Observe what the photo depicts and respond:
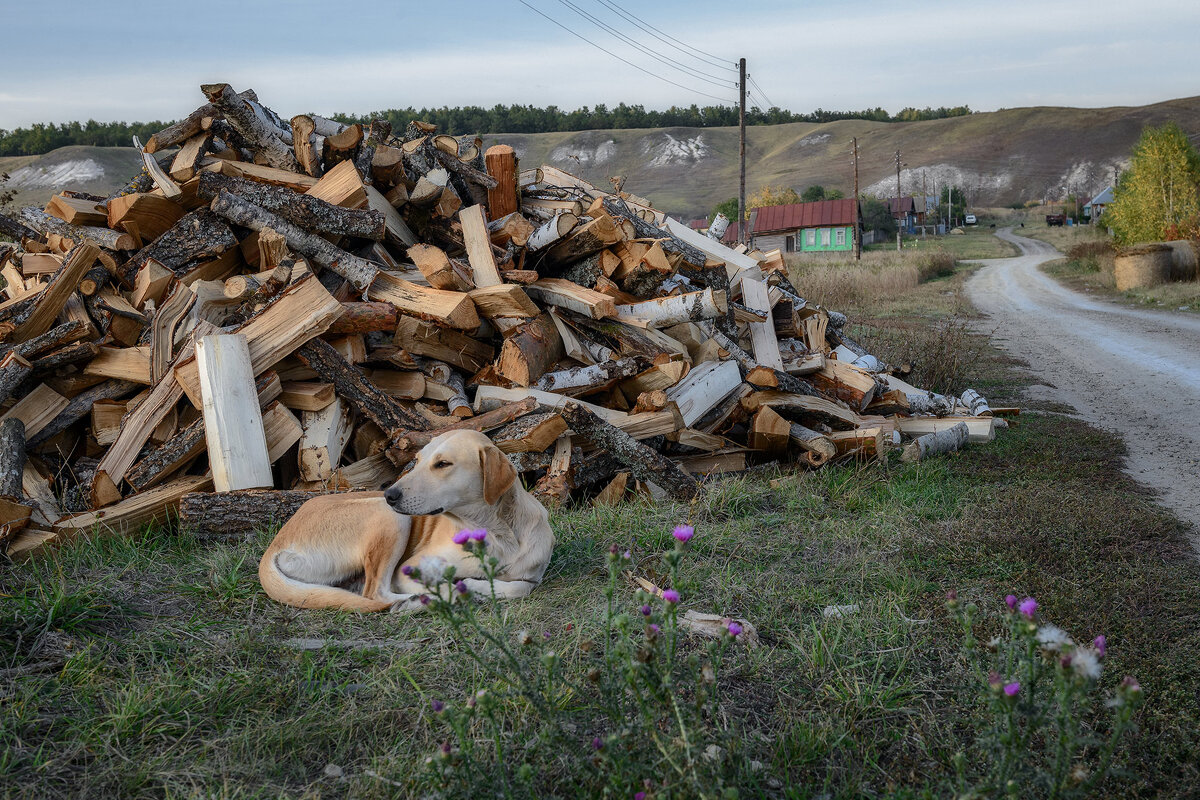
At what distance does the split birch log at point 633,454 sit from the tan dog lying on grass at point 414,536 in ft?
3.63

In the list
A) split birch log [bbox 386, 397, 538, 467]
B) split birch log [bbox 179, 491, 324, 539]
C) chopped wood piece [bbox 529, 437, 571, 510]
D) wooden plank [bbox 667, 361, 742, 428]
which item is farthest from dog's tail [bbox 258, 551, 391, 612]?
wooden plank [bbox 667, 361, 742, 428]

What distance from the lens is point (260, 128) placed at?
6789 mm

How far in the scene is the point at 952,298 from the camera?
23.6 meters

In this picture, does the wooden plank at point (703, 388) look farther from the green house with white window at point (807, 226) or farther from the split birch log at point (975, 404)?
the green house with white window at point (807, 226)

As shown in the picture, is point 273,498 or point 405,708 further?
point 273,498

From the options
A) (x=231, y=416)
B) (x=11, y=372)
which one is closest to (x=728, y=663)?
(x=231, y=416)

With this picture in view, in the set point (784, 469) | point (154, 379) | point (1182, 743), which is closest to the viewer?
point (1182, 743)

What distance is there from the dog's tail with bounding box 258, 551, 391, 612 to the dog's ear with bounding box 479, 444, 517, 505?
73cm

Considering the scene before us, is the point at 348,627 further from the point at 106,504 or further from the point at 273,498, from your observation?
the point at 106,504

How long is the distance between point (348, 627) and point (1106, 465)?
5949 mm

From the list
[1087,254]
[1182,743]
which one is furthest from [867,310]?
[1087,254]

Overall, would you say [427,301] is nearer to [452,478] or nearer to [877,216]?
[452,478]

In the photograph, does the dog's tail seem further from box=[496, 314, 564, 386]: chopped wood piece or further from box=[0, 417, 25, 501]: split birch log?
box=[496, 314, 564, 386]: chopped wood piece

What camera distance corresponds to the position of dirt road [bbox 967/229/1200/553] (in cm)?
634
